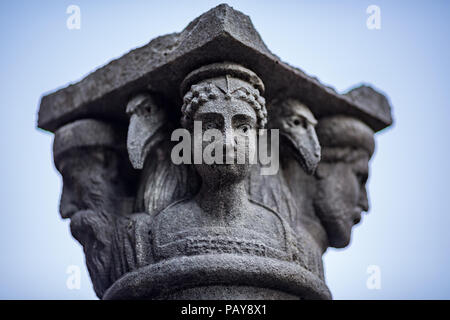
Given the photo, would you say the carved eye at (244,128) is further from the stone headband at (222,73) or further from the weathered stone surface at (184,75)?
the weathered stone surface at (184,75)

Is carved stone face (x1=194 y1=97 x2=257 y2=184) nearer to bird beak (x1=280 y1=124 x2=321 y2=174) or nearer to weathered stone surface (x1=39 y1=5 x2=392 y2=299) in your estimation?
weathered stone surface (x1=39 y1=5 x2=392 y2=299)

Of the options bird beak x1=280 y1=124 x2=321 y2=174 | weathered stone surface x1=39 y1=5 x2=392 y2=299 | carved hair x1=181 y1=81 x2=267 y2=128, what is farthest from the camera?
bird beak x1=280 y1=124 x2=321 y2=174

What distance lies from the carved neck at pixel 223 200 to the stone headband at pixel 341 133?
0.91 meters

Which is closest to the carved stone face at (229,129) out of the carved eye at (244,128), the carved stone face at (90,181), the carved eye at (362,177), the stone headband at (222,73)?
the carved eye at (244,128)

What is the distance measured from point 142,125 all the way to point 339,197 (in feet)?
4.53

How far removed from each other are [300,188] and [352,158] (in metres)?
0.42

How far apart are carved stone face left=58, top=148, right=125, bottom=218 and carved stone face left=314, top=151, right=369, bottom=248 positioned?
1327mm

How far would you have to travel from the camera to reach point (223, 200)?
3424 mm

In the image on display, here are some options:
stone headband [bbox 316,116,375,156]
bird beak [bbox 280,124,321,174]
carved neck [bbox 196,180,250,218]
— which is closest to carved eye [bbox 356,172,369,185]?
stone headband [bbox 316,116,375,156]

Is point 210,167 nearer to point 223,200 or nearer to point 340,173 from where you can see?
point 223,200

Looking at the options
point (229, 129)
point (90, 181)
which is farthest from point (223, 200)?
point (90, 181)

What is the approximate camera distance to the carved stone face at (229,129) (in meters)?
3.30

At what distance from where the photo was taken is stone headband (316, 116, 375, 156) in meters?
4.08
